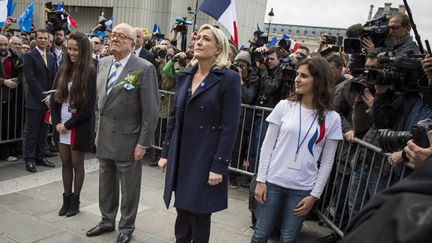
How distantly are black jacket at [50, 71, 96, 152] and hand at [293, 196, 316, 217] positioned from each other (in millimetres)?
2251

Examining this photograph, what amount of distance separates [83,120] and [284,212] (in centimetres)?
228

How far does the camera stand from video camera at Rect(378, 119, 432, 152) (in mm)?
2264

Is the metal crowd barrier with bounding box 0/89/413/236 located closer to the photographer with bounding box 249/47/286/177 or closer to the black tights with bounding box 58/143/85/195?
the photographer with bounding box 249/47/286/177

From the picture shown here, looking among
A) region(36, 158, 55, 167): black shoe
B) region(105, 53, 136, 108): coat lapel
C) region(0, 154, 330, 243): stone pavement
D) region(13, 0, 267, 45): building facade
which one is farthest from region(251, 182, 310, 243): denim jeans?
region(13, 0, 267, 45): building facade

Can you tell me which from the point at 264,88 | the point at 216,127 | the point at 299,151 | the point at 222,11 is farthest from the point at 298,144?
the point at 222,11

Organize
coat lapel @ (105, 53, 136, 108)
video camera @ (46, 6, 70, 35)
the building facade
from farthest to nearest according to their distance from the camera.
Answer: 1. the building facade
2. video camera @ (46, 6, 70, 35)
3. coat lapel @ (105, 53, 136, 108)

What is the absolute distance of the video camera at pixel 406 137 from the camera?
89.1 inches

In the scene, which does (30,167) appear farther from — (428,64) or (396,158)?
(428,64)

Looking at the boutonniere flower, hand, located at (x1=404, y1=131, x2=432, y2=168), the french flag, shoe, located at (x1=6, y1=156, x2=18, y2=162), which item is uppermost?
the french flag

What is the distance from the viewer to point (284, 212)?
3029mm

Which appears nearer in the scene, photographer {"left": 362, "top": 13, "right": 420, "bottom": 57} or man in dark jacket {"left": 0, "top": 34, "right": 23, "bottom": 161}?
photographer {"left": 362, "top": 13, "right": 420, "bottom": 57}

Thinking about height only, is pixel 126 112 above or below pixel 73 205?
above

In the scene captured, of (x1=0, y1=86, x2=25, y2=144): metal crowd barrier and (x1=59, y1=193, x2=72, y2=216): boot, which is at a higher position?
(x1=0, y1=86, x2=25, y2=144): metal crowd barrier

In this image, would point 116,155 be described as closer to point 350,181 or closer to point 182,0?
point 350,181
